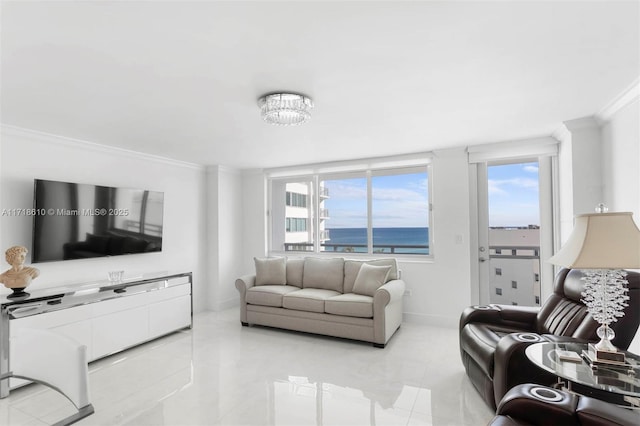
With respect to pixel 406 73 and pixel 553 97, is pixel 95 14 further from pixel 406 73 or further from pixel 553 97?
pixel 553 97

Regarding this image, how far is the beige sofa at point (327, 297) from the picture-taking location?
12.2 feet

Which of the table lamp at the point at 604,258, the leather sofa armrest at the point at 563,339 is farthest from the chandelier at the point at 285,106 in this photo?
the leather sofa armrest at the point at 563,339

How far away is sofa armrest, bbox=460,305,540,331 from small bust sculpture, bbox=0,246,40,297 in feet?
13.1

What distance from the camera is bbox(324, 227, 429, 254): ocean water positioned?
484cm

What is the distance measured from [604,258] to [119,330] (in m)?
4.25

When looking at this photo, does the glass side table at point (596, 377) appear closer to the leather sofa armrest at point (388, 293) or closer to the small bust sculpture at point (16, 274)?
the leather sofa armrest at point (388, 293)

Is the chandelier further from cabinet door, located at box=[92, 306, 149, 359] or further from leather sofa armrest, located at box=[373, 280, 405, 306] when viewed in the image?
cabinet door, located at box=[92, 306, 149, 359]

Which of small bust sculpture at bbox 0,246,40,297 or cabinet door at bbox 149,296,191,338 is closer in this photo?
small bust sculpture at bbox 0,246,40,297

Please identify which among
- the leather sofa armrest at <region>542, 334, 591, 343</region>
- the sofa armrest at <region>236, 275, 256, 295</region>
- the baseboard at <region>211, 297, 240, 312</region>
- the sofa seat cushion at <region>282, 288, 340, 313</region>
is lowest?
the baseboard at <region>211, 297, 240, 312</region>

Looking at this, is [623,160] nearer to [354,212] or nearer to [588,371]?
[588,371]

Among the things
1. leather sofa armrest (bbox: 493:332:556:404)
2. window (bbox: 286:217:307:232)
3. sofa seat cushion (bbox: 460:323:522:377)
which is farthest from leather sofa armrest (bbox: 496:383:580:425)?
window (bbox: 286:217:307:232)

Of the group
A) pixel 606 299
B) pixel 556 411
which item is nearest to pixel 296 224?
pixel 606 299

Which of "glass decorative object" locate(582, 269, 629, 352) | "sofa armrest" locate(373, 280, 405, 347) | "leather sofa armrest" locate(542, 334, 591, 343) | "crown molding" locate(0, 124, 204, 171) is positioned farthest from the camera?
"sofa armrest" locate(373, 280, 405, 347)

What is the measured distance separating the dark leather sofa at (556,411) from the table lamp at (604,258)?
549 millimetres
